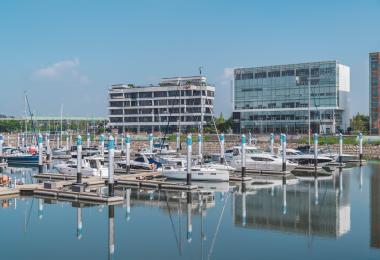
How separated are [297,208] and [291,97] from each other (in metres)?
100

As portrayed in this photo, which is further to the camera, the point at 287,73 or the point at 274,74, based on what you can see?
the point at 274,74

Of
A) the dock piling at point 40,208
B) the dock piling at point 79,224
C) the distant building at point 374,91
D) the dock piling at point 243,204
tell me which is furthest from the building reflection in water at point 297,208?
the distant building at point 374,91

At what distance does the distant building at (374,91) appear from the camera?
4961 inches

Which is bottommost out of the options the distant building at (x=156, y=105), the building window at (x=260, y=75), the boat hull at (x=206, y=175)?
the boat hull at (x=206, y=175)

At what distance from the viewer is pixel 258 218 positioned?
106 feet

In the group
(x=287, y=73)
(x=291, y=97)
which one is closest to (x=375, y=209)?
(x=291, y=97)

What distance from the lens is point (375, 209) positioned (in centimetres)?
3528

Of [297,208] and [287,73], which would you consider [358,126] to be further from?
[297,208]

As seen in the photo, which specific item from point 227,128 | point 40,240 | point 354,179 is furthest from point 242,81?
point 40,240

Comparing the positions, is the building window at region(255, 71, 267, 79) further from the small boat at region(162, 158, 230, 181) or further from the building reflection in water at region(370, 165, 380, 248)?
the small boat at region(162, 158, 230, 181)

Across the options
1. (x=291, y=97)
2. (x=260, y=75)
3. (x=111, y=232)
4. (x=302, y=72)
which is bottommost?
(x=111, y=232)

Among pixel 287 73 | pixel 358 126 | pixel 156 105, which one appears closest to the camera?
pixel 358 126

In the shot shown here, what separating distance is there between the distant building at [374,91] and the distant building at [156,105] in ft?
145

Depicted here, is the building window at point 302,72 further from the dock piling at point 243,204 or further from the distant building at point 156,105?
the dock piling at point 243,204
